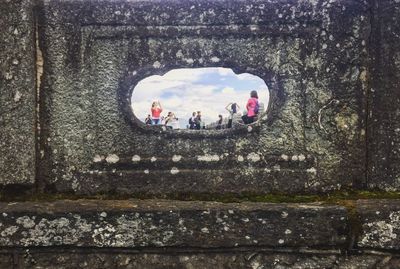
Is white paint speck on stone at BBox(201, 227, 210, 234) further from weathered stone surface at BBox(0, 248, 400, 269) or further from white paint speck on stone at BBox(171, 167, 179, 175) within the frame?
white paint speck on stone at BBox(171, 167, 179, 175)

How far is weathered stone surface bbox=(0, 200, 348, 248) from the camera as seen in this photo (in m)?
2.61

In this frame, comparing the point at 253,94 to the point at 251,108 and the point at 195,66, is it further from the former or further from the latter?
the point at 195,66

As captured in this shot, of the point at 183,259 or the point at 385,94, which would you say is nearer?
the point at 183,259

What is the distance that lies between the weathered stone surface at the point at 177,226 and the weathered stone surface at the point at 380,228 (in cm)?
10

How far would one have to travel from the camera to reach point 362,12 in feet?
9.21

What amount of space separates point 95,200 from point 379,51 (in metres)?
1.75

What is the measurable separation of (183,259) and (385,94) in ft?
4.61

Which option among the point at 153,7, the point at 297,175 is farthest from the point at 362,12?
the point at 153,7

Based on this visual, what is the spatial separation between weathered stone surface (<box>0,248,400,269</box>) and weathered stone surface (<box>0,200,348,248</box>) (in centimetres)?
6

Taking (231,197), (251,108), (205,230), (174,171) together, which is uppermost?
(251,108)

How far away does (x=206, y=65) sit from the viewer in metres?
2.83

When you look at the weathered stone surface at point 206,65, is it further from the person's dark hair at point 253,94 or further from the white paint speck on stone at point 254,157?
the person's dark hair at point 253,94

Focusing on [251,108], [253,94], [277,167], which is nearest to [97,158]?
[277,167]

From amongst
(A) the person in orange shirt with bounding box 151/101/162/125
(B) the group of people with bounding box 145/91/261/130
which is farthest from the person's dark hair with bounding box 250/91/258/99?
(A) the person in orange shirt with bounding box 151/101/162/125
